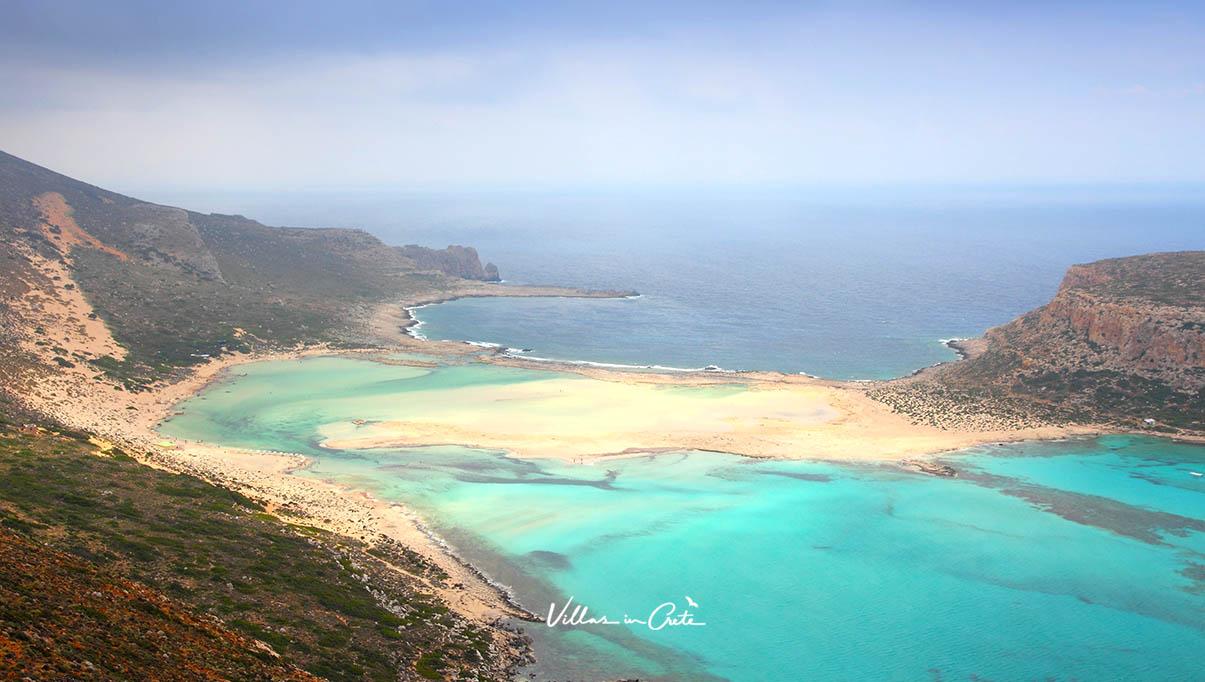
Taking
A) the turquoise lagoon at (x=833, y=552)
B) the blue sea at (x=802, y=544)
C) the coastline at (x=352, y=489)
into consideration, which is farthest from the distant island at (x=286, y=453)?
the turquoise lagoon at (x=833, y=552)

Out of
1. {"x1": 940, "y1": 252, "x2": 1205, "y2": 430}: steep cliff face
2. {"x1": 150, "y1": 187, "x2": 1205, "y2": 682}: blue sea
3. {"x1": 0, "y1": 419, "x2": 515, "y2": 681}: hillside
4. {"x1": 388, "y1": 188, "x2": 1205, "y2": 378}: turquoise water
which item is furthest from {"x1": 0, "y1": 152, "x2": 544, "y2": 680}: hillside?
{"x1": 940, "y1": 252, "x2": 1205, "y2": 430}: steep cliff face

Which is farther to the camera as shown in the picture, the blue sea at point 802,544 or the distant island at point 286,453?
the blue sea at point 802,544

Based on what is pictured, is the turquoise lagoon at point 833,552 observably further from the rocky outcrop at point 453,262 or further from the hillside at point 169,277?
the rocky outcrop at point 453,262

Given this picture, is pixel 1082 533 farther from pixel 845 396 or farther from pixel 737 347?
pixel 737 347

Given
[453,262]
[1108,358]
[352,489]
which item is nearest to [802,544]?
[352,489]

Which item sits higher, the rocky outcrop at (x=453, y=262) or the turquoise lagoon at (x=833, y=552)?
the rocky outcrop at (x=453, y=262)

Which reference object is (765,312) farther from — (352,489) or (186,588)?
(186,588)
